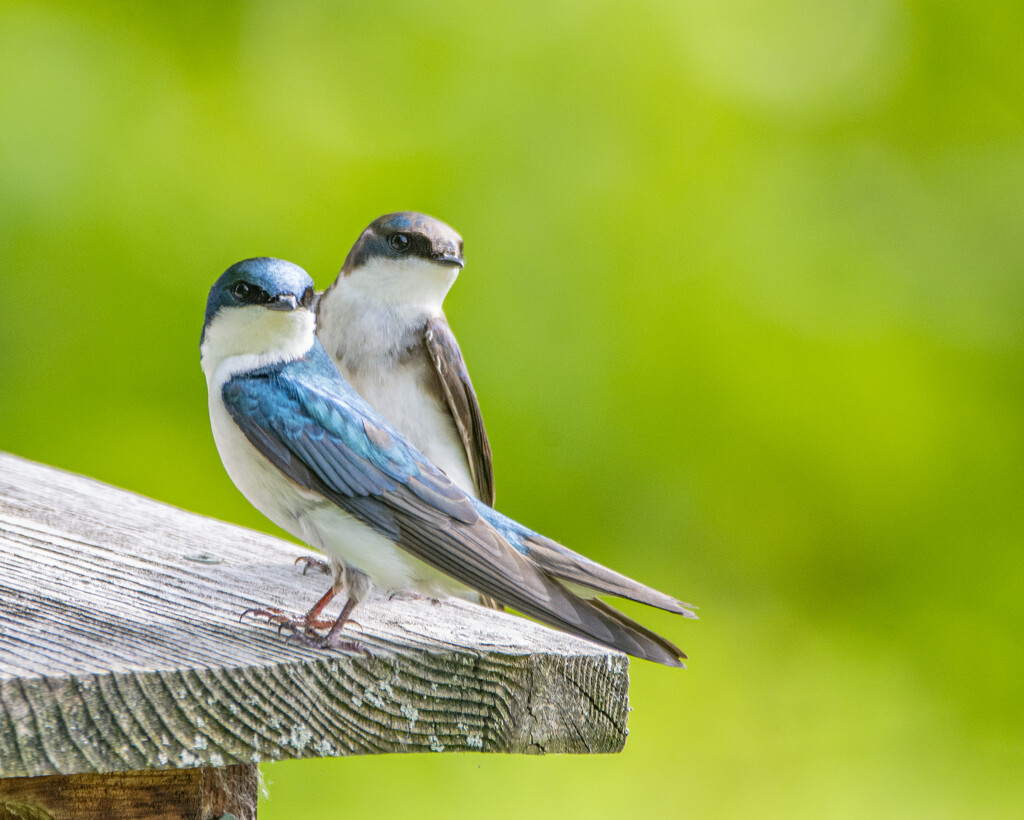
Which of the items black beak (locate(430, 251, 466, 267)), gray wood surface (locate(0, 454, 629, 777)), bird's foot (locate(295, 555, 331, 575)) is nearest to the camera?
gray wood surface (locate(0, 454, 629, 777))

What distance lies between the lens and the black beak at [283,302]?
1.94 m

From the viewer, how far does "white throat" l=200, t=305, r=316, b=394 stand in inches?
77.7

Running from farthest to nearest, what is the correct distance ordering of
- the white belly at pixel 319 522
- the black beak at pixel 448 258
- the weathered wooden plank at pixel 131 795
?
the black beak at pixel 448 258
the white belly at pixel 319 522
the weathered wooden plank at pixel 131 795

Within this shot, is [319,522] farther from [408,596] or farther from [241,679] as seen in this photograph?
[241,679]

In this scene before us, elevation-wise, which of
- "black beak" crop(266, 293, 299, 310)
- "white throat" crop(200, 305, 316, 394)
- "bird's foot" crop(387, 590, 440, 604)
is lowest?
"bird's foot" crop(387, 590, 440, 604)

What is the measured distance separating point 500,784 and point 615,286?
1.44m

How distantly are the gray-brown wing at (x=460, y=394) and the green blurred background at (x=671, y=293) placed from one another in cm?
80

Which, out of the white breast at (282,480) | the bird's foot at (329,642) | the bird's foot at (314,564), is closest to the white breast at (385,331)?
the bird's foot at (314,564)

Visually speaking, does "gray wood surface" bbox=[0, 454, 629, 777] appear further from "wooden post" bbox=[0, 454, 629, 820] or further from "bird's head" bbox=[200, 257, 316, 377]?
"bird's head" bbox=[200, 257, 316, 377]

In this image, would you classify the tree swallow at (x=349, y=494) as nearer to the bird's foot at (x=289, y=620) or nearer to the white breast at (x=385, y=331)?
the bird's foot at (x=289, y=620)

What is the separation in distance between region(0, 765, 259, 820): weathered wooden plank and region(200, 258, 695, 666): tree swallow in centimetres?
23

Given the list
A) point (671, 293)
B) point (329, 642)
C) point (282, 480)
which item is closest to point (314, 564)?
point (282, 480)

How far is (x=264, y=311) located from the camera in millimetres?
1975

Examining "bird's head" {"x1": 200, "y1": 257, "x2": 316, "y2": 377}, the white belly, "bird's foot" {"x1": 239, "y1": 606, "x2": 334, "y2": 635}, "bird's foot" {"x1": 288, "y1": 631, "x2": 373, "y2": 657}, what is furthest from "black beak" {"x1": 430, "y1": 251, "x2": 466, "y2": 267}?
"bird's foot" {"x1": 288, "y1": 631, "x2": 373, "y2": 657}
